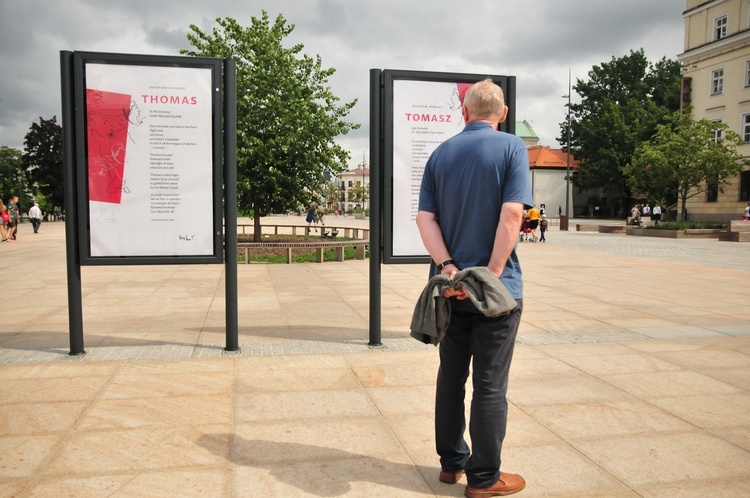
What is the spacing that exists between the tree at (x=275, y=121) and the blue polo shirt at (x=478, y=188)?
52.2ft

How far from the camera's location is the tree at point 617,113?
62.8 meters

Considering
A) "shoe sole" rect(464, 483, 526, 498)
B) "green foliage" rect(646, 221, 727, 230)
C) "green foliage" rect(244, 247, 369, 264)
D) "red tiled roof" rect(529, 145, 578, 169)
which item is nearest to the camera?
"shoe sole" rect(464, 483, 526, 498)

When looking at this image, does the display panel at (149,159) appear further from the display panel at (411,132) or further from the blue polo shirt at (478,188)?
the blue polo shirt at (478,188)

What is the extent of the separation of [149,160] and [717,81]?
46.2 m

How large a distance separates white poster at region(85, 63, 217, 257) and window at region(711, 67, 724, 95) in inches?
1779

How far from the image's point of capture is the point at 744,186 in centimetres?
3978

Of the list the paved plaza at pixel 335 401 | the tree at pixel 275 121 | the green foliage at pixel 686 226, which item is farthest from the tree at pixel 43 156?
the paved plaza at pixel 335 401

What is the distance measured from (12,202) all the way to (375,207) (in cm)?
2494

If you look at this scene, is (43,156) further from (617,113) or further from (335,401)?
(335,401)

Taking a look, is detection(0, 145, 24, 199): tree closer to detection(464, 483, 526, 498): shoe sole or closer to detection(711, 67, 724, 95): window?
detection(711, 67, 724, 95): window

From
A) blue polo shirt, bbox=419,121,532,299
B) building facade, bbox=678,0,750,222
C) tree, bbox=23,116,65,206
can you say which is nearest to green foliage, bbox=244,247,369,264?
blue polo shirt, bbox=419,121,532,299

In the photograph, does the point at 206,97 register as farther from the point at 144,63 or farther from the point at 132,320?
the point at 132,320

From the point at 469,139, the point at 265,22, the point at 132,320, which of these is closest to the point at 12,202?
the point at 265,22

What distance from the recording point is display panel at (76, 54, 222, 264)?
5.65 m
